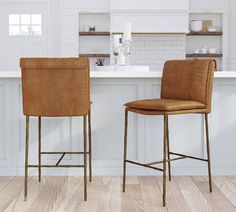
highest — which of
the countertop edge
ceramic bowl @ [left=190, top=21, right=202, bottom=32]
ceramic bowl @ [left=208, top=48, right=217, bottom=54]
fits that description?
ceramic bowl @ [left=190, top=21, right=202, bottom=32]

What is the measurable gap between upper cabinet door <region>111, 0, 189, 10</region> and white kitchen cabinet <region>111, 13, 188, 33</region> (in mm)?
99

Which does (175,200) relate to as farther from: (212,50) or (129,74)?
(212,50)

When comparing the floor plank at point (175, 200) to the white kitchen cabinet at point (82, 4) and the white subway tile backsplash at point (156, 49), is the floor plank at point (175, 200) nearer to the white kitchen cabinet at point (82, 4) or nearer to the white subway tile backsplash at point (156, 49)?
the white subway tile backsplash at point (156, 49)

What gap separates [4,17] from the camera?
269 inches

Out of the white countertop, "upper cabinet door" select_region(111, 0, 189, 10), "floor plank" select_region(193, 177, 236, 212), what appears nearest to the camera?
"floor plank" select_region(193, 177, 236, 212)

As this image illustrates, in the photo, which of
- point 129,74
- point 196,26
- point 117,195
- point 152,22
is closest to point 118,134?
point 129,74

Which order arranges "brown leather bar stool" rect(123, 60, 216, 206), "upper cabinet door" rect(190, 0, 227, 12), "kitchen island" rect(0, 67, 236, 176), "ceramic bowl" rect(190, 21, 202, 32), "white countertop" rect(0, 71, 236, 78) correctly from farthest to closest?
"upper cabinet door" rect(190, 0, 227, 12), "ceramic bowl" rect(190, 21, 202, 32), "kitchen island" rect(0, 67, 236, 176), "white countertop" rect(0, 71, 236, 78), "brown leather bar stool" rect(123, 60, 216, 206)

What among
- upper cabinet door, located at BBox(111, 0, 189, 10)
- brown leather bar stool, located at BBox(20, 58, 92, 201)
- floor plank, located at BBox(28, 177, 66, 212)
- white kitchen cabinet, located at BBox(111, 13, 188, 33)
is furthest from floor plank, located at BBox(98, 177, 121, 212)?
upper cabinet door, located at BBox(111, 0, 189, 10)

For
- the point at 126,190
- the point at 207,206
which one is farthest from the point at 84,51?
the point at 207,206

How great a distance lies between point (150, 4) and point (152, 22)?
0.85ft

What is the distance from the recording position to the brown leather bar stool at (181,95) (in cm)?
291

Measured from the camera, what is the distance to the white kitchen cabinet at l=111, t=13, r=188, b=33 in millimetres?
6449

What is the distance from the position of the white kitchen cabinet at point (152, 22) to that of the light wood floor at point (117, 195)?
3307mm

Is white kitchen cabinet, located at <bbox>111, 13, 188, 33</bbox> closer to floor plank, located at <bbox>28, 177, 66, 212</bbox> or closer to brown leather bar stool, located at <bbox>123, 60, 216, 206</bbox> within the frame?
brown leather bar stool, located at <bbox>123, 60, 216, 206</bbox>
